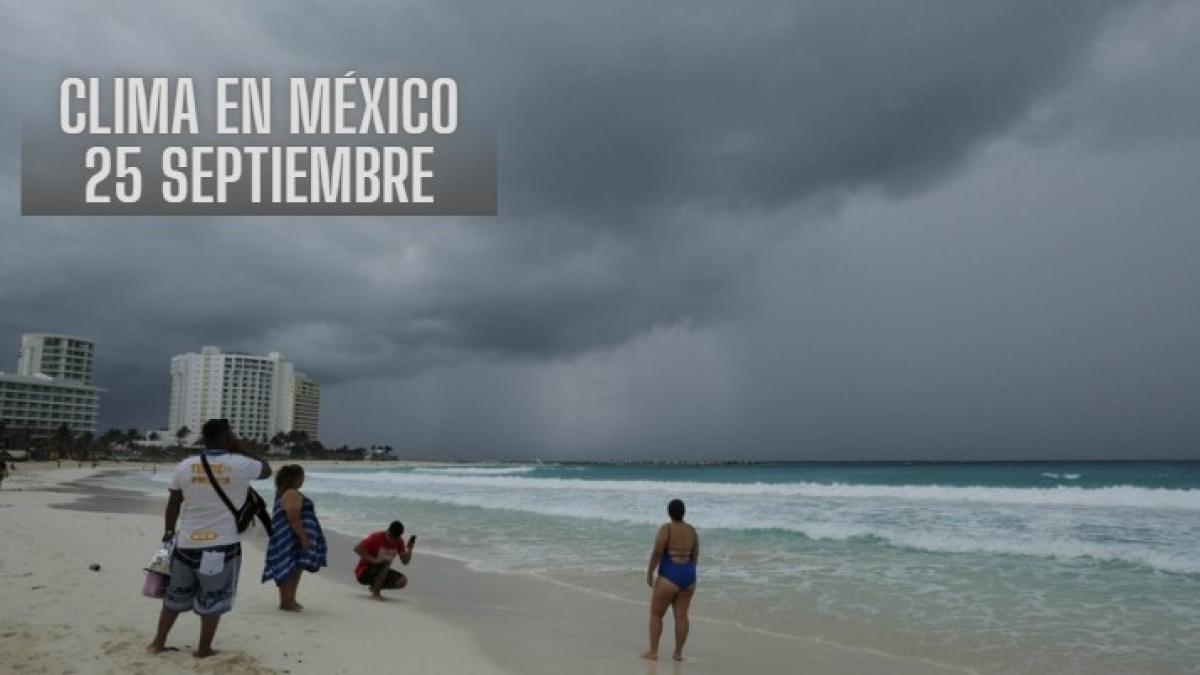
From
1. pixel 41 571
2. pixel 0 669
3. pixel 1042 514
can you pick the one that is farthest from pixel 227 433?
pixel 1042 514

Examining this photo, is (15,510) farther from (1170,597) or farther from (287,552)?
(1170,597)

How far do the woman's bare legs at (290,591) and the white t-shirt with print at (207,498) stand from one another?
93.5 inches

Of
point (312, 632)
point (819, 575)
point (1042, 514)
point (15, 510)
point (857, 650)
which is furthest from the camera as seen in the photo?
point (1042, 514)

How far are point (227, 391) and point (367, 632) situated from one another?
19635 centimetres

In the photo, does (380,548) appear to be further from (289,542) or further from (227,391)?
(227,391)

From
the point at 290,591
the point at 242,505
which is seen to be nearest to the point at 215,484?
the point at 242,505

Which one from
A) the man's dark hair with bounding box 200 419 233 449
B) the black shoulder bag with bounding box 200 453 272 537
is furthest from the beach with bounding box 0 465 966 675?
the man's dark hair with bounding box 200 419 233 449

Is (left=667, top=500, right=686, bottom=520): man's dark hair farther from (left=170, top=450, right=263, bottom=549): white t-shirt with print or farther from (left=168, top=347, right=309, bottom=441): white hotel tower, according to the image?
(left=168, top=347, right=309, bottom=441): white hotel tower

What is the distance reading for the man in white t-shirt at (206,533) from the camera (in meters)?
5.22

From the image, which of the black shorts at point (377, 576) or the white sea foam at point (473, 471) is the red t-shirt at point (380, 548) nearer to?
the black shorts at point (377, 576)

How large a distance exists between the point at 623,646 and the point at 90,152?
485 inches

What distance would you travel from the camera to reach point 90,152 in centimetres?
1293

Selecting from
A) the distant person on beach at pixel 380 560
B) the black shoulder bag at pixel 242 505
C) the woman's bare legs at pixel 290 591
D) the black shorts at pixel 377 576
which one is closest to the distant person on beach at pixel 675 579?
the black shoulder bag at pixel 242 505

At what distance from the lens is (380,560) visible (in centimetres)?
900
